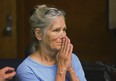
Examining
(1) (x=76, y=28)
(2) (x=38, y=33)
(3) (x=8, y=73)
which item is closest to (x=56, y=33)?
(2) (x=38, y=33)

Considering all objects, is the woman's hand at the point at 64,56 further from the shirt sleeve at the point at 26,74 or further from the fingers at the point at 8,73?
the fingers at the point at 8,73

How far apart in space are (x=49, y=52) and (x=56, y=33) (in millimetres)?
148

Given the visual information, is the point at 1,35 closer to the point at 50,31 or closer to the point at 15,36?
the point at 15,36

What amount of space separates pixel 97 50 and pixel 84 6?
480 mm

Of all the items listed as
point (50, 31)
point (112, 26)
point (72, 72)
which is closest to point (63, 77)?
point (72, 72)

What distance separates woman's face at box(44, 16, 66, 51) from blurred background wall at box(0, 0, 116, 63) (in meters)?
1.62

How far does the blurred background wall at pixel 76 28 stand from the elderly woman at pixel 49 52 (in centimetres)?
156

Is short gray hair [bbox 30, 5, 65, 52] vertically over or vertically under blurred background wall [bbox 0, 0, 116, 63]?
over

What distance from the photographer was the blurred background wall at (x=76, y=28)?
4441 millimetres

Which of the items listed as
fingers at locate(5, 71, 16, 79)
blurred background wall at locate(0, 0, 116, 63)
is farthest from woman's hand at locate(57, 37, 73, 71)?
blurred background wall at locate(0, 0, 116, 63)

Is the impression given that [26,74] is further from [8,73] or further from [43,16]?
[43,16]

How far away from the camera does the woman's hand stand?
2818mm

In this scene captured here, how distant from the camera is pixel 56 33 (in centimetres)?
285

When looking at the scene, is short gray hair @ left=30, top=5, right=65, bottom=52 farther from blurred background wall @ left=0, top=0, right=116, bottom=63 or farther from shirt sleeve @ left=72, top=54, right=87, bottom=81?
blurred background wall @ left=0, top=0, right=116, bottom=63
